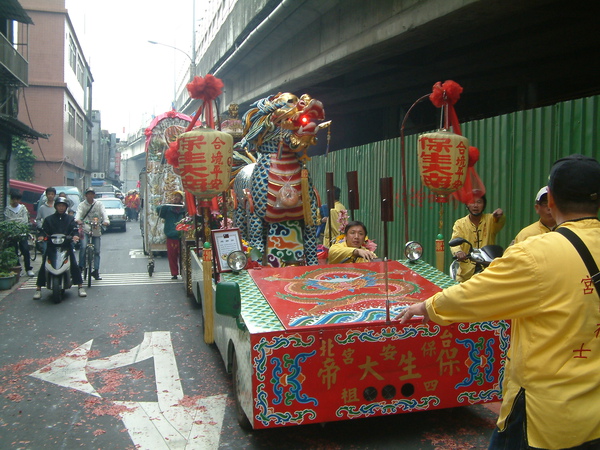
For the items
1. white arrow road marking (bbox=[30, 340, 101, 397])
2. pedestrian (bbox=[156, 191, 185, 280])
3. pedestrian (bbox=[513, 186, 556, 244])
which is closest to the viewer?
pedestrian (bbox=[513, 186, 556, 244])

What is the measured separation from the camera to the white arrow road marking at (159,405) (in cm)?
429

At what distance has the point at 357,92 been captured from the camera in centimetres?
1595

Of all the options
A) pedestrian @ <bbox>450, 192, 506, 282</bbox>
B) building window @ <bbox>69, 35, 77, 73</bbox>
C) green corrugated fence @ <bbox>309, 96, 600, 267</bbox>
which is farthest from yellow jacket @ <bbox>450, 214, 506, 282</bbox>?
building window @ <bbox>69, 35, 77, 73</bbox>

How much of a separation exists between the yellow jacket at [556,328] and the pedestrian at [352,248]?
3.41 m

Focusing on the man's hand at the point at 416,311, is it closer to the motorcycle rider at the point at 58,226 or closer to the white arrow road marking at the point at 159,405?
the white arrow road marking at the point at 159,405

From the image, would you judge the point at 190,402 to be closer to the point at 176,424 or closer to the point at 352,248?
the point at 176,424

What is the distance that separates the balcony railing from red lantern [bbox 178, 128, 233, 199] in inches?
450

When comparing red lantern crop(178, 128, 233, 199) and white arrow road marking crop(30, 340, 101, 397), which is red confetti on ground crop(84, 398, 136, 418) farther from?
red lantern crop(178, 128, 233, 199)

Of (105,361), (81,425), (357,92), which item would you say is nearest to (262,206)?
(105,361)

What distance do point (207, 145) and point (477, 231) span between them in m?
3.15

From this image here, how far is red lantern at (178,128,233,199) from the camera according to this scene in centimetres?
559

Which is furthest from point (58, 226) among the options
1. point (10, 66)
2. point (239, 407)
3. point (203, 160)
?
point (10, 66)

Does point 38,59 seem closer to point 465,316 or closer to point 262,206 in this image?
point 262,206

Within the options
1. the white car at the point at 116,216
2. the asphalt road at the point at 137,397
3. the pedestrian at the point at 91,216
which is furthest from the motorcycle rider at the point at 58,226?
the white car at the point at 116,216
